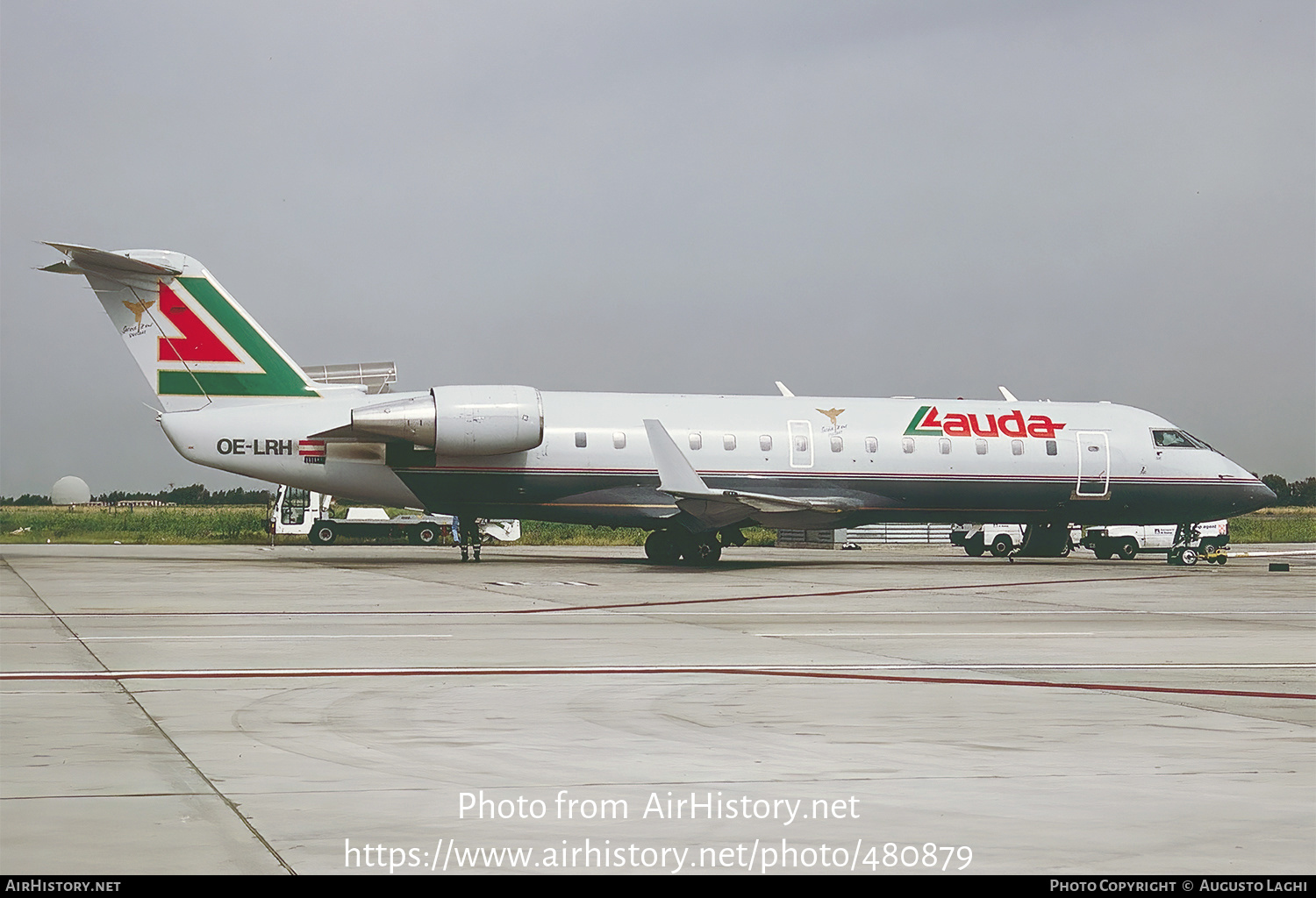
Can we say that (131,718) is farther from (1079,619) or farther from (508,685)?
(1079,619)

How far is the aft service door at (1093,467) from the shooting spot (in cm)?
3059

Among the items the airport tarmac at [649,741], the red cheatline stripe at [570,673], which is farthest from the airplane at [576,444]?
the red cheatline stripe at [570,673]

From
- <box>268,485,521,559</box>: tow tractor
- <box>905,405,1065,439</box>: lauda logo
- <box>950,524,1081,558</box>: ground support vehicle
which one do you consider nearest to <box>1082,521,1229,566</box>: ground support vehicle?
<box>950,524,1081,558</box>: ground support vehicle

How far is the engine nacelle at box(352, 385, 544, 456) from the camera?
90.2 feet

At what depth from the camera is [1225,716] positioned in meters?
8.09

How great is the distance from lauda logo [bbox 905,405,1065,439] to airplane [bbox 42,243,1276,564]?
41 mm

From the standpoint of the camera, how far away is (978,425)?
3022 centimetres

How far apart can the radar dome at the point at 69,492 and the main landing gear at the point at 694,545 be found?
196 feet

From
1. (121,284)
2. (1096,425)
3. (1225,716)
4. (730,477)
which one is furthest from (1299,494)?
(1225,716)

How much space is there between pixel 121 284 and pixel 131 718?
23014 mm

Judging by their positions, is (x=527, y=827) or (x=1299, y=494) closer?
(x=527, y=827)

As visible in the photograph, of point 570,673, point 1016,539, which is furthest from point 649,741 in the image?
point 1016,539

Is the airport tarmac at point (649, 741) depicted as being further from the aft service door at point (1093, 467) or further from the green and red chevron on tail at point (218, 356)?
the aft service door at point (1093, 467)
